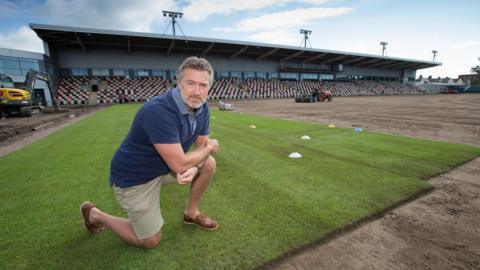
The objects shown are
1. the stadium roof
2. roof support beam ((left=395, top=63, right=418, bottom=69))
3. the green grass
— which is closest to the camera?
the green grass

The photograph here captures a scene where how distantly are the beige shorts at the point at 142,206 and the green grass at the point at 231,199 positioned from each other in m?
0.25

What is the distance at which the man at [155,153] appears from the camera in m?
1.87

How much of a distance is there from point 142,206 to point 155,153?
0.51m

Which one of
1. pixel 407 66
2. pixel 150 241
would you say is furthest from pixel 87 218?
pixel 407 66

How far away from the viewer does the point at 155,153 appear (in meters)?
2.01

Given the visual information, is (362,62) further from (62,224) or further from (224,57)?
(62,224)

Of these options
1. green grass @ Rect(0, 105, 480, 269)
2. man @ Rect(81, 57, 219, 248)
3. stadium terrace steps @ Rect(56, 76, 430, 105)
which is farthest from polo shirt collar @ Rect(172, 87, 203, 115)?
stadium terrace steps @ Rect(56, 76, 430, 105)

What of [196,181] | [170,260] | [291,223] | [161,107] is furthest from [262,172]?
[161,107]

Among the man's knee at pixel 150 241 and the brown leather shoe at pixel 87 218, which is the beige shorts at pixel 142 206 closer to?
the man's knee at pixel 150 241

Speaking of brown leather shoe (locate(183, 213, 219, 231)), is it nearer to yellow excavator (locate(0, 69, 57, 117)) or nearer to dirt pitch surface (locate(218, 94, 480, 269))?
dirt pitch surface (locate(218, 94, 480, 269))

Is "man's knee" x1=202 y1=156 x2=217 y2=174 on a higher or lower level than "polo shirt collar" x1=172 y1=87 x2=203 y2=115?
lower

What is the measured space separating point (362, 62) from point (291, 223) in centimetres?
6435

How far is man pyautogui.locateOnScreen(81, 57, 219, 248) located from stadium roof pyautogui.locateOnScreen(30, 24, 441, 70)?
35.0 m

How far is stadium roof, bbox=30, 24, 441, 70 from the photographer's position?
29.4m
